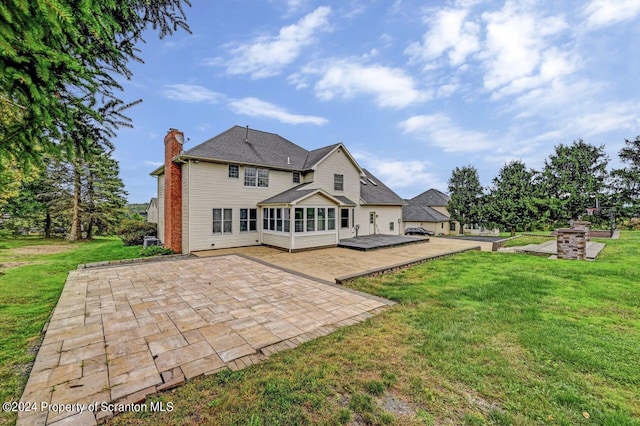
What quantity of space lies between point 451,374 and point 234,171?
44.2 ft

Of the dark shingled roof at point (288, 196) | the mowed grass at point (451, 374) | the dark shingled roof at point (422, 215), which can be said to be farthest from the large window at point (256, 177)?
the dark shingled roof at point (422, 215)

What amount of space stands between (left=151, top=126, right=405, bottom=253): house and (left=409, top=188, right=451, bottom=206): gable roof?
Answer: 27.7 metres

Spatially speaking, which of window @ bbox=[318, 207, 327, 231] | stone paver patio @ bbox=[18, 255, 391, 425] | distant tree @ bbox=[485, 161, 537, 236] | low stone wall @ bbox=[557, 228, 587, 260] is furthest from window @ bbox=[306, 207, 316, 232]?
distant tree @ bbox=[485, 161, 537, 236]

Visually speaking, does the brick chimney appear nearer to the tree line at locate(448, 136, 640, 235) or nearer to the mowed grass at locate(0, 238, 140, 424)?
the mowed grass at locate(0, 238, 140, 424)

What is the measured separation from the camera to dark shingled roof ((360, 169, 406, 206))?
65.1 ft

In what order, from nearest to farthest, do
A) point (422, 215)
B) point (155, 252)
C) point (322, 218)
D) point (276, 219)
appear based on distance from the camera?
1. point (155, 252)
2. point (276, 219)
3. point (322, 218)
4. point (422, 215)

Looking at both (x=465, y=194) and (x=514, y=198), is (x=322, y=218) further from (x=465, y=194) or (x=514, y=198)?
(x=465, y=194)

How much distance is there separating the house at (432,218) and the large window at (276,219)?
2502 cm

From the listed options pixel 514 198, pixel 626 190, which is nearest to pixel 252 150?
pixel 514 198

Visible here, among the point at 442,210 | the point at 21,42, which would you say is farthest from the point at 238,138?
the point at 442,210

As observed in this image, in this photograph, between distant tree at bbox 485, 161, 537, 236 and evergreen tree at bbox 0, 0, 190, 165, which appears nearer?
evergreen tree at bbox 0, 0, 190, 165

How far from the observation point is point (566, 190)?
955 inches

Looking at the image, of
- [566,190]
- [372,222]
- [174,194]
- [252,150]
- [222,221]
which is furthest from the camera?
[566,190]

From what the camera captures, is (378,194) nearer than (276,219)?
No
